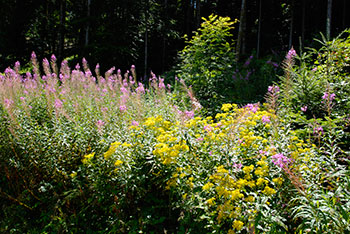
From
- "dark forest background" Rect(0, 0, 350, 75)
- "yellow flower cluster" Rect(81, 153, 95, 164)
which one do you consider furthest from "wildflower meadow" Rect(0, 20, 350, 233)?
"dark forest background" Rect(0, 0, 350, 75)

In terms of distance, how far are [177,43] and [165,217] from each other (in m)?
19.8

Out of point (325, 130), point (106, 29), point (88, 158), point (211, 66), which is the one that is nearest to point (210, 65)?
point (211, 66)

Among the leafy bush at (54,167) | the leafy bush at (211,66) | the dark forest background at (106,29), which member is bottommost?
the leafy bush at (54,167)

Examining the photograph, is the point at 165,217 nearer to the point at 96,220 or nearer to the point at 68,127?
the point at 96,220

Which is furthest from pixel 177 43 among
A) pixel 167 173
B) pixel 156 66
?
pixel 167 173

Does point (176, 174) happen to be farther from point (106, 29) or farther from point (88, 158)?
point (106, 29)

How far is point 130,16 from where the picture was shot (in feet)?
48.6

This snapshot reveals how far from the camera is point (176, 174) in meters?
2.36

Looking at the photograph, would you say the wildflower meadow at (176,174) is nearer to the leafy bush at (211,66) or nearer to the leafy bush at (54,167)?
the leafy bush at (54,167)

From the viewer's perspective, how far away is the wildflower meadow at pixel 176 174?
6.96 feet

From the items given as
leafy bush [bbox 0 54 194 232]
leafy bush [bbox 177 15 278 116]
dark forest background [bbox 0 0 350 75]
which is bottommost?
leafy bush [bbox 0 54 194 232]

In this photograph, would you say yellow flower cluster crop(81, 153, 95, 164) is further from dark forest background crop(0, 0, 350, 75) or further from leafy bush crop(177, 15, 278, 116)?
dark forest background crop(0, 0, 350, 75)

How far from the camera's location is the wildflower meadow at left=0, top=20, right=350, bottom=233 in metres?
2.12

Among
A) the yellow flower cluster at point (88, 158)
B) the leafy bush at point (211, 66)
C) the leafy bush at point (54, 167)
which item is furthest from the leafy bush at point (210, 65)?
the yellow flower cluster at point (88, 158)
